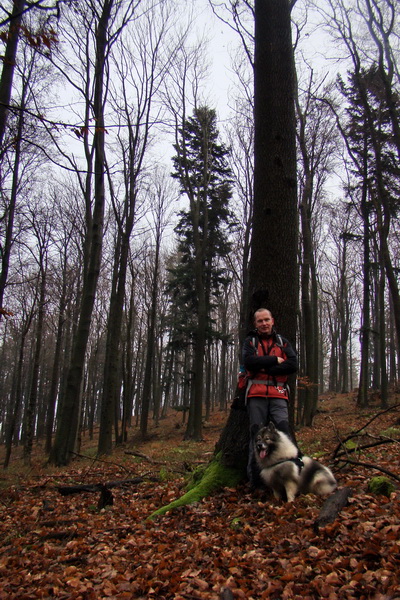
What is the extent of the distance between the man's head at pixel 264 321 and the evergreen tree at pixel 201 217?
37.9 ft

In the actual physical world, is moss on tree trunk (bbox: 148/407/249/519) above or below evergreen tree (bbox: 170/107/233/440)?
below

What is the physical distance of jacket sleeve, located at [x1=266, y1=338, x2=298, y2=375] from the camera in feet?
16.2

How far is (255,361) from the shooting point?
493 cm

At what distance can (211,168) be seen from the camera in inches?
794

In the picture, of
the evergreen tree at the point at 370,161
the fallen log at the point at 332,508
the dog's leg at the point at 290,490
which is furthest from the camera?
the evergreen tree at the point at 370,161

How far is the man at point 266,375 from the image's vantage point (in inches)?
195

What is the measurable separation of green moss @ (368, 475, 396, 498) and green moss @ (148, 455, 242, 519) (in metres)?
1.66

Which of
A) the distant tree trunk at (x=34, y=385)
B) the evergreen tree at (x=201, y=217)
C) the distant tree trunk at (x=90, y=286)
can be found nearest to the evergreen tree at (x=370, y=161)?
the evergreen tree at (x=201, y=217)

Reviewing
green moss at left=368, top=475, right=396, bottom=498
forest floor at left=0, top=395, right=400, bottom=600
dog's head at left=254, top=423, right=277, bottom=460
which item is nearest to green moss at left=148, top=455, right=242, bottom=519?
forest floor at left=0, top=395, right=400, bottom=600

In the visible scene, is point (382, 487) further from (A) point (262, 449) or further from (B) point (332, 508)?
(A) point (262, 449)

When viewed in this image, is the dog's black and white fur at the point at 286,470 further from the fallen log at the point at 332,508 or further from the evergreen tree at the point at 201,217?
the evergreen tree at the point at 201,217

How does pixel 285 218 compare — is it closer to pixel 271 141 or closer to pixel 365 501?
pixel 271 141

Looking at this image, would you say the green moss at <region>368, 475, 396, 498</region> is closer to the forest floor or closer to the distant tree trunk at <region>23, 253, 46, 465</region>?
the forest floor

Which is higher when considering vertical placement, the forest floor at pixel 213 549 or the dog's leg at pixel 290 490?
the dog's leg at pixel 290 490
